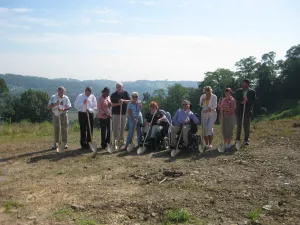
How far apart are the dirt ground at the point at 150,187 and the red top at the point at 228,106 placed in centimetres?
110

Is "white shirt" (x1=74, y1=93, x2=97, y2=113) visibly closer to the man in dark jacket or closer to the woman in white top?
the woman in white top

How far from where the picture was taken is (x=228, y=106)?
9188 mm

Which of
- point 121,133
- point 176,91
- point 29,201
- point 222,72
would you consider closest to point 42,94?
point 176,91

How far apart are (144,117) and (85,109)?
1.74 m

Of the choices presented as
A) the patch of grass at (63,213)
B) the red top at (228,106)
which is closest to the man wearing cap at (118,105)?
the red top at (228,106)

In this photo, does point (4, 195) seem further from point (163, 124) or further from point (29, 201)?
Result: point (163, 124)

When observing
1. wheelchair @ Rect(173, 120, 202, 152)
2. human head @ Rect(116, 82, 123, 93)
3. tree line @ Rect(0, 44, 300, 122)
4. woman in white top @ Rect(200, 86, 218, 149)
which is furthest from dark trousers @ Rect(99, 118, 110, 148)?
tree line @ Rect(0, 44, 300, 122)

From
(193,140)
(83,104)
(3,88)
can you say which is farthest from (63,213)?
(3,88)

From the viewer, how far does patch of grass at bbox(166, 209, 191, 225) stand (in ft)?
15.5

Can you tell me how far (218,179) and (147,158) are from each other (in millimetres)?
2716

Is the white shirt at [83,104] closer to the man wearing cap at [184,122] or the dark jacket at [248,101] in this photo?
the man wearing cap at [184,122]

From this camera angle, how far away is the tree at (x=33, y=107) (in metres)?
60.7

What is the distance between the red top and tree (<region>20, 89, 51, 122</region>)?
55396 mm

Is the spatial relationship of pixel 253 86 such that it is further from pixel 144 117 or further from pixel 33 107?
pixel 144 117
